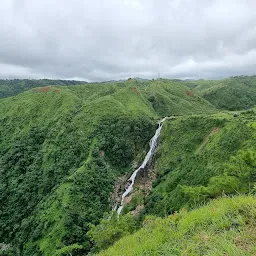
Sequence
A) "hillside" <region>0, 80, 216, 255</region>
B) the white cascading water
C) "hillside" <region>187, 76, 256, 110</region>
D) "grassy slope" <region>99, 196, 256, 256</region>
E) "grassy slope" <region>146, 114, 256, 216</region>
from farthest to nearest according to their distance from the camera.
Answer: "hillside" <region>187, 76, 256, 110</region>, the white cascading water, "hillside" <region>0, 80, 216, 255</region>, "grassy slope" <region>146, 114, 256, 216</region>, "grassy slope" <region>99, 196, 256, 256</region>

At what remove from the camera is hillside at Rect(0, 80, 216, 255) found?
48000 mm

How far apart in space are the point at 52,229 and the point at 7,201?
70.0 ft

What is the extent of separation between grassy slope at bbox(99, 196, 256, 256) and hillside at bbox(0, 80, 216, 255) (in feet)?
92.8

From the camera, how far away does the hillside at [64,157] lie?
157ft

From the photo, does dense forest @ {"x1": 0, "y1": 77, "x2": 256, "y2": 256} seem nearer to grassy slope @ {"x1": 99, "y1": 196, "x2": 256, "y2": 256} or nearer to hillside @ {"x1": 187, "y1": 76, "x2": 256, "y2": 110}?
grassy slope @ {"x1": 99, "y1": 196, "x2": 256, "y2": 256}

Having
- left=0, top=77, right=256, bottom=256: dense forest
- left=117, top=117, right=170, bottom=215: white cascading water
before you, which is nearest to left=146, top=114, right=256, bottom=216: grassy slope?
left=0, top=77, right=256, bottom=256: dense forest

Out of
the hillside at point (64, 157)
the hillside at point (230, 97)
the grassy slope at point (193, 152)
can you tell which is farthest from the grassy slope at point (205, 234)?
the hillside at point (230, 97)

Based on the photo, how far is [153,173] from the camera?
183 ft

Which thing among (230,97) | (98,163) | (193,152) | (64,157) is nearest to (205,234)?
(193,152)

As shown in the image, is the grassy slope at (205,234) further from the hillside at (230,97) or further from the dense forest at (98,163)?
the hillside at (230,97)

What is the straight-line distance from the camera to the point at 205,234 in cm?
688

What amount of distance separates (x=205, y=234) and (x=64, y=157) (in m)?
58.5

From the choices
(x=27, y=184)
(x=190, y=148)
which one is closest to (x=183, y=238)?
(x=190, y=148)

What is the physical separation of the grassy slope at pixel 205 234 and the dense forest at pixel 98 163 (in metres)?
14.2
